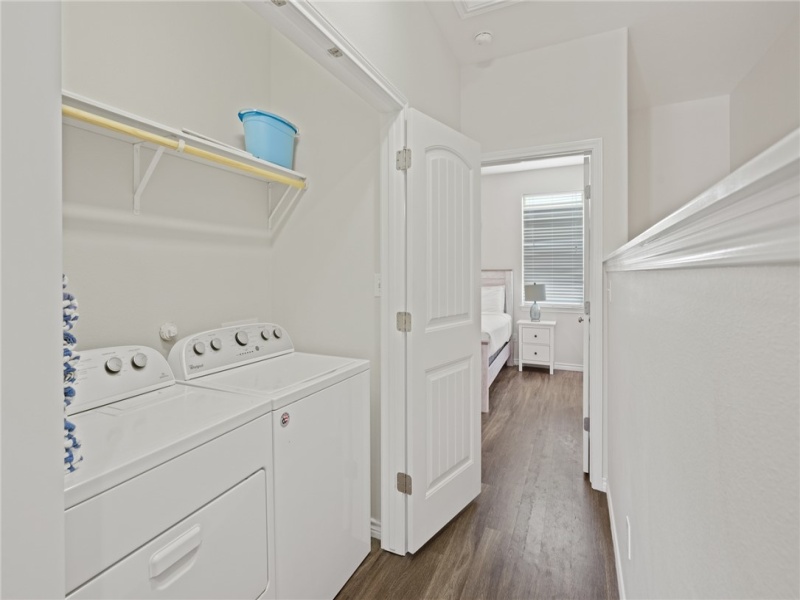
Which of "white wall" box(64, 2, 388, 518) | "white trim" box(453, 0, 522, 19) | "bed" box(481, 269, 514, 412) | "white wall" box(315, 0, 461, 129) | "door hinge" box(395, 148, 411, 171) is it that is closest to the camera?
"white wall" box(64, 2, 388, 518)

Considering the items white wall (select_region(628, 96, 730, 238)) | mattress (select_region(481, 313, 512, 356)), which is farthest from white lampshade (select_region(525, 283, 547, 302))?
white wall (select_region(628, 96, 730, 238))

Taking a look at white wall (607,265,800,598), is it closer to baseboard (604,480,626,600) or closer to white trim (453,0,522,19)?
baseboard (604,480,626,600)

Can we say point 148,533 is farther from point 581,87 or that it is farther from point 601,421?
point 581,87

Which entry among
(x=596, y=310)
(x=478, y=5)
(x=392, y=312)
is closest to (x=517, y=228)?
(x=596, y=310)

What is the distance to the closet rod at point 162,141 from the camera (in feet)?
3.98

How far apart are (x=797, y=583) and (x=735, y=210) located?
0.28 metres

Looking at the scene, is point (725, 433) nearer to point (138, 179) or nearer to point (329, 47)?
point (329, 47)

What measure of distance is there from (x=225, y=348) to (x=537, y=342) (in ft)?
14.5

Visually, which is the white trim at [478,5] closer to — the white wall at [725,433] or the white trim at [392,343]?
the white trim at [392,343]

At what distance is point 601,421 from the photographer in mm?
2418

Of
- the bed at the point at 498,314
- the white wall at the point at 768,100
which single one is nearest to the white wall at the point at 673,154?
the white wall at the point at 768,100

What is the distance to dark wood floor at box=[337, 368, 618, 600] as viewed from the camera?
165 centimetres

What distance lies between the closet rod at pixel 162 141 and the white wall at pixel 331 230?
0.82ft

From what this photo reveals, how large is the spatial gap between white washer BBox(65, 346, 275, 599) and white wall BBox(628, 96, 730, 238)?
338 cm
